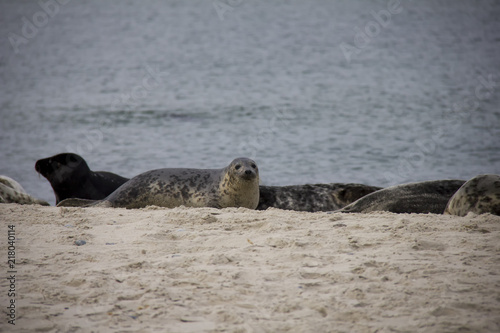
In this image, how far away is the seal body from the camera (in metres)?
5.92

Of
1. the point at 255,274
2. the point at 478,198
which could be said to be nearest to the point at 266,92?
the point at 478,198

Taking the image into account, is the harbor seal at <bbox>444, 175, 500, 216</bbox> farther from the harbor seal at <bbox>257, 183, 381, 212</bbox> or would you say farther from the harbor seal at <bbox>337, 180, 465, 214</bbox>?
the harbor seal at <bbox>257, 183, 381, 212</bbox>

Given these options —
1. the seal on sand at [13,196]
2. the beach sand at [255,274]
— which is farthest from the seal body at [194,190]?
the beach sand at [255,274]

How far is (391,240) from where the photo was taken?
373 cm

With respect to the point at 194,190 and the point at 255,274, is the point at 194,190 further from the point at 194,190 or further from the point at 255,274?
the point at 255,274

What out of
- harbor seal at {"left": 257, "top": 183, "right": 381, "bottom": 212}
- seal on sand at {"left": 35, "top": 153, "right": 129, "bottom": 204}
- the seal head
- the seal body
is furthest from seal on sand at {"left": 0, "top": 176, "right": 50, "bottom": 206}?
harbor seal at {"left": 257, "top": 183, "right": 381, "bottom": 212}

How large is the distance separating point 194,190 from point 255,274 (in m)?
3.01

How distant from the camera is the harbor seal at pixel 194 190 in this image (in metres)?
5.92

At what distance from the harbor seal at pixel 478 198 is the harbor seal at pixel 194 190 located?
1.88 meters

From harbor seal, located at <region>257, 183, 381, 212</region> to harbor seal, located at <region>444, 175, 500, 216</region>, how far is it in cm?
161

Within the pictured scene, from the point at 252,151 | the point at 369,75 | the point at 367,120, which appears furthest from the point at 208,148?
the point at 369,75

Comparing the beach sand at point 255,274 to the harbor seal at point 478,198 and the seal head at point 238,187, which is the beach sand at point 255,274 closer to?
the harbor seal at point 478,198

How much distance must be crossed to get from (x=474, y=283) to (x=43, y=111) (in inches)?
568

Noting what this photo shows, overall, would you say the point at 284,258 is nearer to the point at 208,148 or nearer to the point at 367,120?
the point at 208,148
